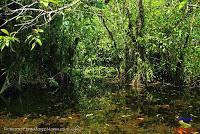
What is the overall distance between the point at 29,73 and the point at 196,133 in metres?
5.13

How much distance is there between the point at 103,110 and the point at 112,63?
4.40m

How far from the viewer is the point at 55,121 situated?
7.02m

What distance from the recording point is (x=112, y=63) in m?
12.1

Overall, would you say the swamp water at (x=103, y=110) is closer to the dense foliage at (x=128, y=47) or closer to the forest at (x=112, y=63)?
the forest at (x=112, y=63)

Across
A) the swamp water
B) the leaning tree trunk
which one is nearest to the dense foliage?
Answer: the leaning tree trunk

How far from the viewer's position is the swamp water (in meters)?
6.54

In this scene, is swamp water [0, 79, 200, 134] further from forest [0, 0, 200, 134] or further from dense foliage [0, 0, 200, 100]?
dense foliage [0, 0, 200, 100]

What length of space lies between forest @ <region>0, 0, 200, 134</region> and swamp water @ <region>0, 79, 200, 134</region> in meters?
0.02

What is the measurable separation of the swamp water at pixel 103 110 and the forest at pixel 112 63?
0.08ft

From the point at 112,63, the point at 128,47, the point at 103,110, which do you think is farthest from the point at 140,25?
the point at 103,110

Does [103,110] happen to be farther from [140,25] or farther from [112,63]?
[112,63]

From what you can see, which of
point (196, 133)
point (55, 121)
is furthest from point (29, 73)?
point (196, 133)

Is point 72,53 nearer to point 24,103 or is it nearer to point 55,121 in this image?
point 24,103

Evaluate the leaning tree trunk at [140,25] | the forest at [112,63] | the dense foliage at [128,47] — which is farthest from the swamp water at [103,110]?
the leaning tree trunk at [140,25]
